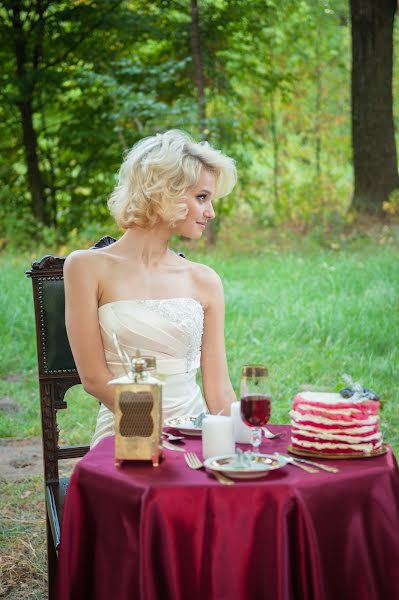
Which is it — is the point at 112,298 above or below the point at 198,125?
below

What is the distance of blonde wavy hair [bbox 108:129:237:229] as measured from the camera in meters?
2.66

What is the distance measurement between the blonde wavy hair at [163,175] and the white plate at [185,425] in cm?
63

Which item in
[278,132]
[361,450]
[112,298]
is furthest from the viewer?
[278,132]

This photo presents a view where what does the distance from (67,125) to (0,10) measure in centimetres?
140

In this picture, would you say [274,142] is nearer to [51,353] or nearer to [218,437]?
[51,353]

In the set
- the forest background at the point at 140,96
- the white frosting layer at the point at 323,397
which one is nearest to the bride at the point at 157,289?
the white frosting layer at the point at 323,397

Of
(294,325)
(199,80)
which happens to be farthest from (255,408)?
(199,80)

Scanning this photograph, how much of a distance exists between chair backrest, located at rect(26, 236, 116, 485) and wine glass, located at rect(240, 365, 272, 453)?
962 millimetres

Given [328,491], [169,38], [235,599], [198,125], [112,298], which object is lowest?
[235,599]

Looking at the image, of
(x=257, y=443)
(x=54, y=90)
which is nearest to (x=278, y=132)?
(x=54, y=90)

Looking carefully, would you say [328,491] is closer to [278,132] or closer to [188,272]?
[188,272]

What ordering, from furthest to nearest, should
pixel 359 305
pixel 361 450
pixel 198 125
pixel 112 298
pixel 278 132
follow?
1. pixel 278 132
2. pixel 198 125
3. pixel 359 305
4. pixel 112 298
5. pixel 361 450

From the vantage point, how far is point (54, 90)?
9727 mm

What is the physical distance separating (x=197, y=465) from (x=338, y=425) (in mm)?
318
